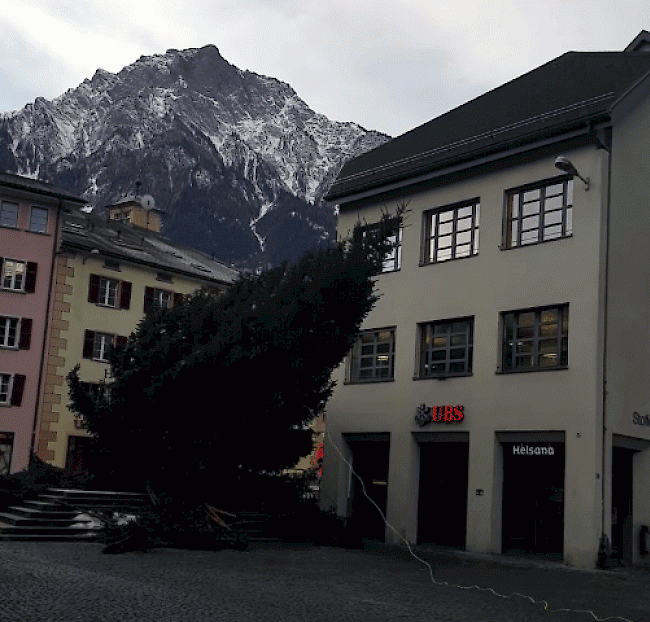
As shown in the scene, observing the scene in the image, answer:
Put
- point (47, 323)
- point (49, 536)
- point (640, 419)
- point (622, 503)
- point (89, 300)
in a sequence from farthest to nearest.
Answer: point (89, 300)
point (47, 323)
point (622, 503)
point (640, 419)
point (49, 536)

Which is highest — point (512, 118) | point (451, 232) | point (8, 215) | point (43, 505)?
point (8, 215)

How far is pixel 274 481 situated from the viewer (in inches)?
1064

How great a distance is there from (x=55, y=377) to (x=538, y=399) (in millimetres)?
29323

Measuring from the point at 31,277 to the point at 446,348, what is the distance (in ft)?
85.8

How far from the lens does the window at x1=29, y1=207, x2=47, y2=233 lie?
155 ft

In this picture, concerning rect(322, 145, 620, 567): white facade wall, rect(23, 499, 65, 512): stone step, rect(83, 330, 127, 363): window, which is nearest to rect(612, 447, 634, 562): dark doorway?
rect(322, 145, 620, 567): white facade wall

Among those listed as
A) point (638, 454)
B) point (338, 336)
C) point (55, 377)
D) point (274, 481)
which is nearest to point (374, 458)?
point (274, 481)

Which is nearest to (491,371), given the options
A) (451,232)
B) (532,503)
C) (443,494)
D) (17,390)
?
(532,503)

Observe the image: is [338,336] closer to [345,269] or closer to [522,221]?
[345,269]

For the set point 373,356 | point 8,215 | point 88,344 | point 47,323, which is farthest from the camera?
point 88,344

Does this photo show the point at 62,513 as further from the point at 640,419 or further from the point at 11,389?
the point at 11,389

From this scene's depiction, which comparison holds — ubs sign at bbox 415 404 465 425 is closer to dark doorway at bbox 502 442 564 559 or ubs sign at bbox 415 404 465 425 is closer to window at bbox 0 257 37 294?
dark doorway at bbox 502 442 564 559

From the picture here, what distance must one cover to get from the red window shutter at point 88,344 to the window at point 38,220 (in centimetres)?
544

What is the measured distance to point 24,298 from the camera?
46.8 meters
